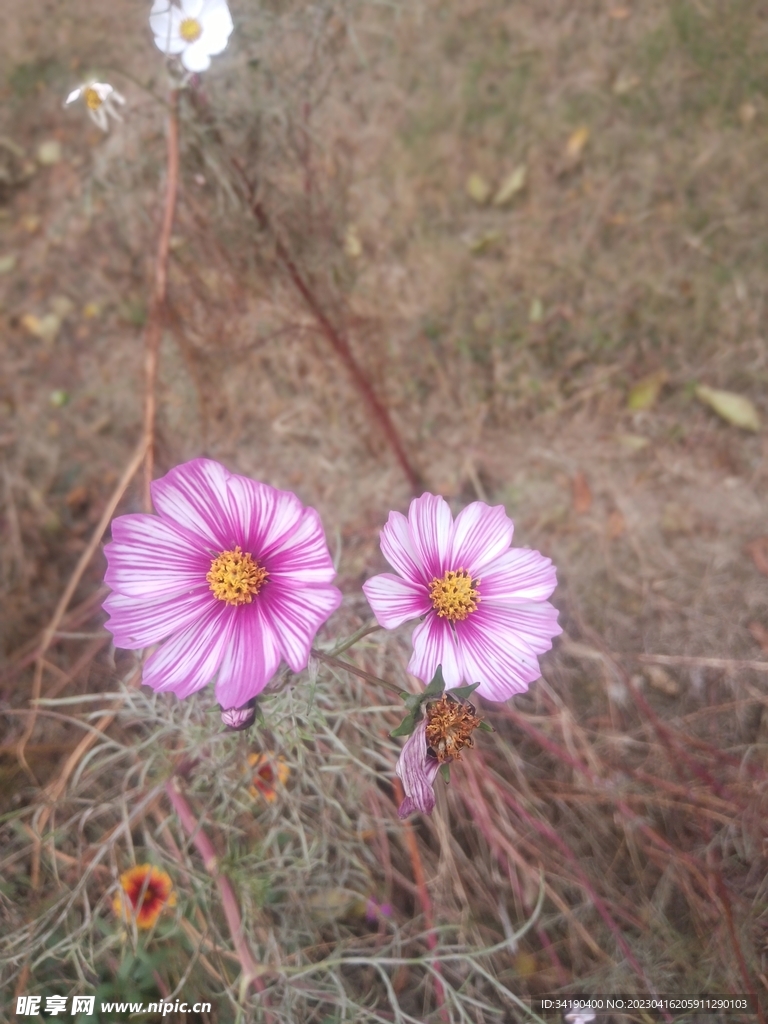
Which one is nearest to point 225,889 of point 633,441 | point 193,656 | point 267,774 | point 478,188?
point 267,774

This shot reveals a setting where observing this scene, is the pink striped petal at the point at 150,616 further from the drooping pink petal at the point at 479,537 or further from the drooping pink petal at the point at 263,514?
the drooping pink petal at the point at 479,537

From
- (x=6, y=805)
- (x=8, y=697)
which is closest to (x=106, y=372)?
(x=8, y=697)

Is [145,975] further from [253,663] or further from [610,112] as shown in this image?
[610,112]

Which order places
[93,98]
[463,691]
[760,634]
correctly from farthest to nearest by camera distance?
[760,634], [93,98], [463,691]

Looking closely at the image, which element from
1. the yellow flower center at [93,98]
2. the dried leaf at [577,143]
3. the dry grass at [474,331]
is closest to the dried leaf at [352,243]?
the dry grass at [474,331]

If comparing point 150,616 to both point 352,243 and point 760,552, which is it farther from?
point 760,552

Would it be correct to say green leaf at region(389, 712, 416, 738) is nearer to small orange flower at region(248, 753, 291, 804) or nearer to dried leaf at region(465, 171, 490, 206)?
small orange flower at region(248, 753, 291, 804)
